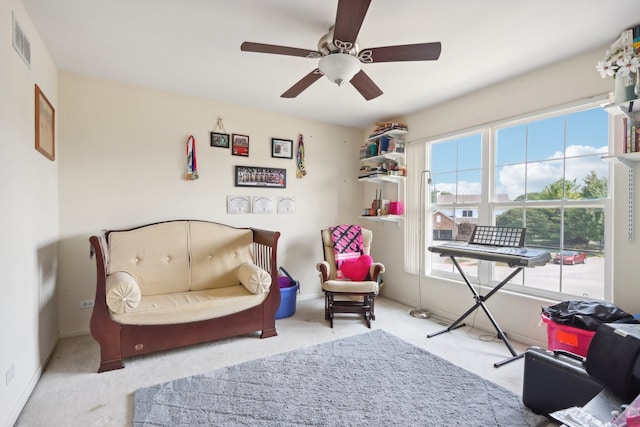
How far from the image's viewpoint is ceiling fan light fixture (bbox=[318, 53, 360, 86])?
197 centimetres

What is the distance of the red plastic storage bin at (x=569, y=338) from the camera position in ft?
6.64

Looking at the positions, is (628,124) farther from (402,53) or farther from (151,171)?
(151,171)

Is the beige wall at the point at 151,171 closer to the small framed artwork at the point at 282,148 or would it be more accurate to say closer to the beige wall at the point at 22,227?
the small framed artwork at the point at 282,148

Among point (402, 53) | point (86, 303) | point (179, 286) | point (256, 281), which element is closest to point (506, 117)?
point (402, 53)

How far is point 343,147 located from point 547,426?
368cm

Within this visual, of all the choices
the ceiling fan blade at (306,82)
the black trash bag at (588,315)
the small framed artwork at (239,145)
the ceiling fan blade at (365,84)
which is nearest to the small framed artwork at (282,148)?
the small framed artwork at (239,145)

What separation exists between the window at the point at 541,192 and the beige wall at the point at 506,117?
0.12 meters

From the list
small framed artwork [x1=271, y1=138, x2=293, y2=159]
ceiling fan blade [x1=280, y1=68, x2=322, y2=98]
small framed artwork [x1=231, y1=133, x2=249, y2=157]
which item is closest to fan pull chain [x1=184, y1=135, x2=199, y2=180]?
small framed artwork [x1=231, y1=133, x2=249, y2=157]

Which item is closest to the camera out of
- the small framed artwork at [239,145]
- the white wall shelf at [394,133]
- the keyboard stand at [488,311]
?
the keyboard stand at [488,311]

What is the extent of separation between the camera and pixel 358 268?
3586 millimetres

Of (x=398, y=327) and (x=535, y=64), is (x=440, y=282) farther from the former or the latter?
(x=535, y=64)

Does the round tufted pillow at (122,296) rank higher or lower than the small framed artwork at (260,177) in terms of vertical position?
lower

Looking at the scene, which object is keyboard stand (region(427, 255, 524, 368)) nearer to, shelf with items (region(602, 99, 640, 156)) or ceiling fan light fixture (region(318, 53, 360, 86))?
shelf with items (region(602, 99, 640, 156))

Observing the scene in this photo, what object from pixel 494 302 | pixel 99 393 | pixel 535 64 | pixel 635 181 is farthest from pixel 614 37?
pixel 99 393
